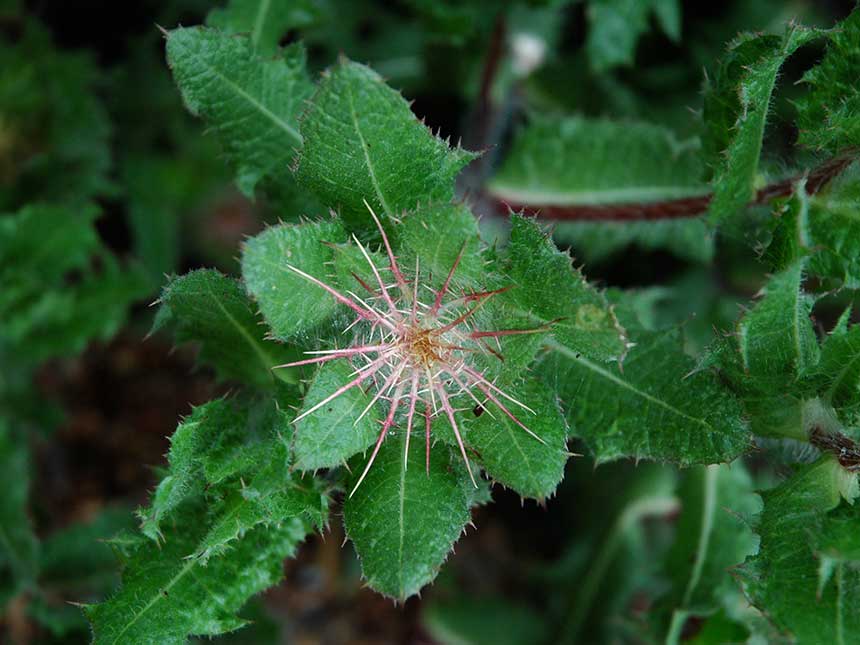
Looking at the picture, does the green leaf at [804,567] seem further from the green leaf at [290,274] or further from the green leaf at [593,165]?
the green leaf at [593,165]

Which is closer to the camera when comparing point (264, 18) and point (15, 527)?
point (264, 18)

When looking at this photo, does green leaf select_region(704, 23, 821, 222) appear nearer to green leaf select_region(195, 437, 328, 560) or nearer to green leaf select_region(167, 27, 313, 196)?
green leaf select_region(167, 27, 313, 196)

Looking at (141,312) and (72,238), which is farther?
(141,312)

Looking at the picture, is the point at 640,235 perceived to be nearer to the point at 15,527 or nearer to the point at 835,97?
the point at 835,97

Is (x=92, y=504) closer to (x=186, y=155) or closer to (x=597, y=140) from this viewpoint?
(x=186, y=155)

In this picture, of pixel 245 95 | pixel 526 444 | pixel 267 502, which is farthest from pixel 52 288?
pixel 526 444

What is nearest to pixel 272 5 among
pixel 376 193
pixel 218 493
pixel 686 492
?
pixel 376 193

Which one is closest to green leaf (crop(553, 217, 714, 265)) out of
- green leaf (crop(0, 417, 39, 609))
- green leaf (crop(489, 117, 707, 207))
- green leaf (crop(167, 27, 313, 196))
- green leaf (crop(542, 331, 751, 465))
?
green leaf (crop(489, 117, 707, 207))
